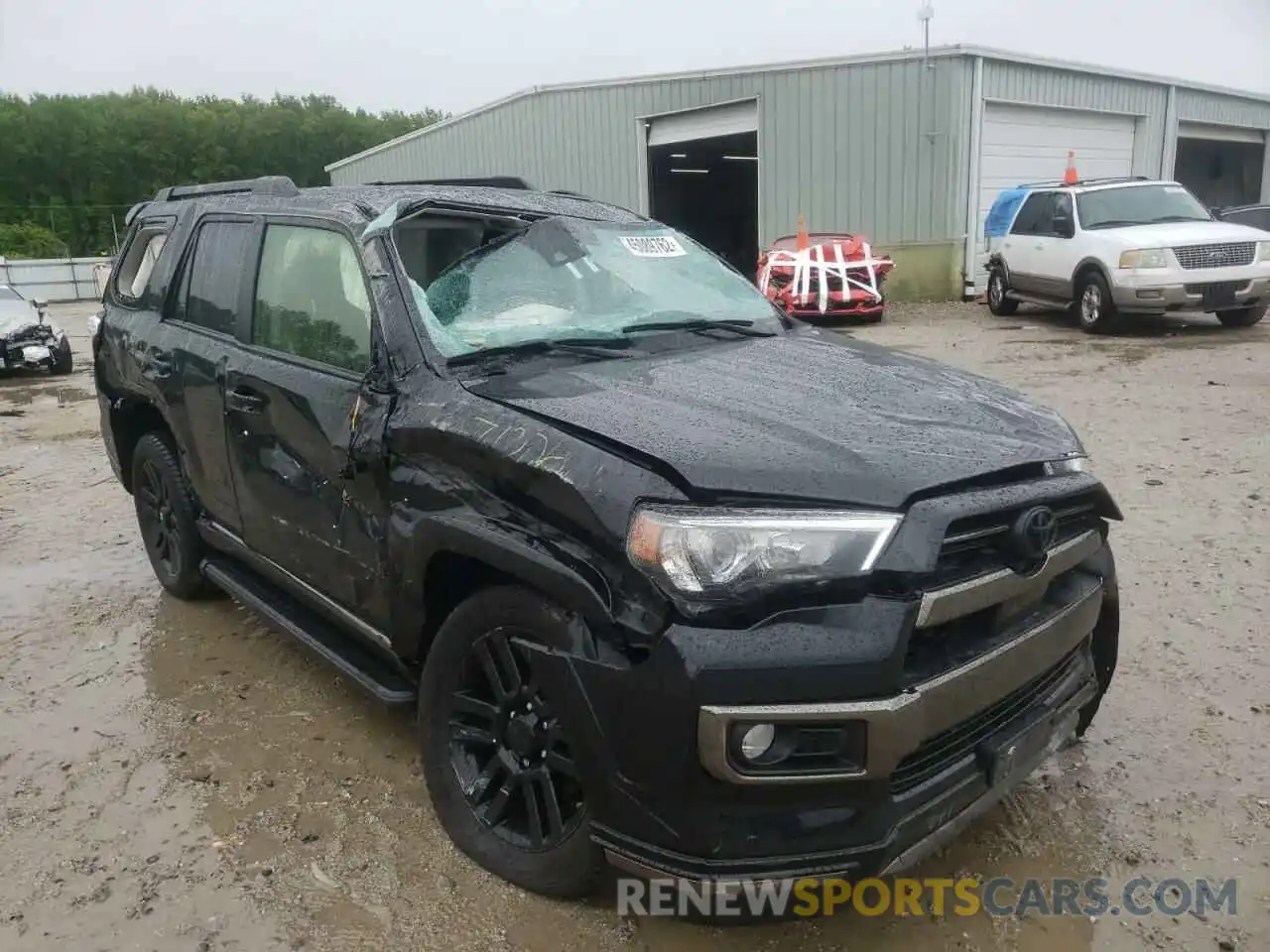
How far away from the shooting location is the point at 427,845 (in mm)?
2877

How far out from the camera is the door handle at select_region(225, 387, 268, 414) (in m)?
3.51

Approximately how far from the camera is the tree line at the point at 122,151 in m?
54.1

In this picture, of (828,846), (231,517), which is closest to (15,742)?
(231,517)

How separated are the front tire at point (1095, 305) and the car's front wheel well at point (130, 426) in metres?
11.2

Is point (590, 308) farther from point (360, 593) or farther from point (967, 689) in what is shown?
point (967, 689)

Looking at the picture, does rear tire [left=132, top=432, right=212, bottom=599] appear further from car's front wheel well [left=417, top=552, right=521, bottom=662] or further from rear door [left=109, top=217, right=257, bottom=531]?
car's front wheel well [left=417, top=552, right=521, bottom=662]

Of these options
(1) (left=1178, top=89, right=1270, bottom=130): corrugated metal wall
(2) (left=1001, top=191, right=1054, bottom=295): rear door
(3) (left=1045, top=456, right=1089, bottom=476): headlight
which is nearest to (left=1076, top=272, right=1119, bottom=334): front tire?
(2) (left=1001, top=191, right=1054, bottom=295): rear door

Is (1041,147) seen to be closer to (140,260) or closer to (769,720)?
(140,260)

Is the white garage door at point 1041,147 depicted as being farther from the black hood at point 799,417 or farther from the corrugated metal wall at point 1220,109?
the black hood at point 799,417

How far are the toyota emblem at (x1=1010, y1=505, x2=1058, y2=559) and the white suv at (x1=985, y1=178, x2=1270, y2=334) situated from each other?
11072 mm

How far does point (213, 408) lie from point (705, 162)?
83.6 feet

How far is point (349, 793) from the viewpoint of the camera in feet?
10.4

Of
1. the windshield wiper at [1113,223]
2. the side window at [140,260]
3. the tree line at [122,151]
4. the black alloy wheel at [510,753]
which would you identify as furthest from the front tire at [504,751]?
the tree line at [122,151]

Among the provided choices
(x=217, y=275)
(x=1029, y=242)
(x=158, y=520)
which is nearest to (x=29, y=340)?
(x=158, y=520)
